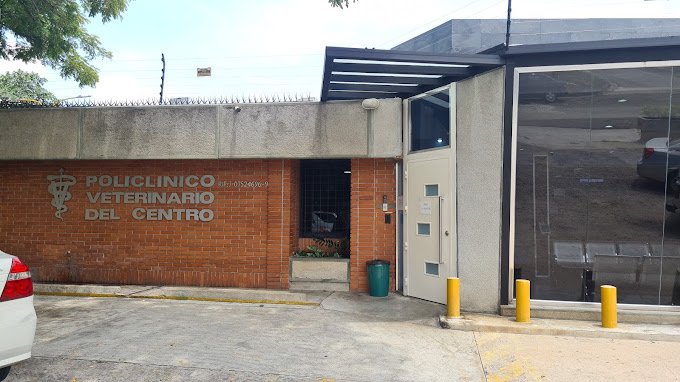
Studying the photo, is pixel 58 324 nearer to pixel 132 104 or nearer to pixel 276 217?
pixel 276 217

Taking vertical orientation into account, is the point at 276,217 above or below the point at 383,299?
above

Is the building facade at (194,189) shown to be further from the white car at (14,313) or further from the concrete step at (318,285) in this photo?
the white car at (14,313)

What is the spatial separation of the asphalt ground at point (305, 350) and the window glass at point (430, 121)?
300 centimetres

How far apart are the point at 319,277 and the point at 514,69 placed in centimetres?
530

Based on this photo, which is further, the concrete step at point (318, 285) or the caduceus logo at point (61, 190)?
the caduceus logo at point (61, 190)

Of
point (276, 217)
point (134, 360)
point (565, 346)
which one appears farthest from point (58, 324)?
point (565, 346)

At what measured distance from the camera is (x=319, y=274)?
9.68 meters

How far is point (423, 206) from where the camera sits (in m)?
8.80

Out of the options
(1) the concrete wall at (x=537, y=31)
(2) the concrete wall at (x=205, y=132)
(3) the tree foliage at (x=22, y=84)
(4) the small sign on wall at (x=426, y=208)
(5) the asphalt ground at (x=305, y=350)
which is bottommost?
(5) the asphalt ground at (x=305, y=350)

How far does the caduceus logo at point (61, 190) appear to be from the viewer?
10.4 m

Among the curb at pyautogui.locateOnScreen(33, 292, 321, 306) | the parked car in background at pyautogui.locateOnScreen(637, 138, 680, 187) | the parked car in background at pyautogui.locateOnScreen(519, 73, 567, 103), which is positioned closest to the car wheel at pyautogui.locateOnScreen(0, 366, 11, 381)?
the curb at pyautogui.locateOnScreen(33, 292, 321, 306)

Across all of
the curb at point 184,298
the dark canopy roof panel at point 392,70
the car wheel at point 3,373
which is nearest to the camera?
the car wheel at point 3,373

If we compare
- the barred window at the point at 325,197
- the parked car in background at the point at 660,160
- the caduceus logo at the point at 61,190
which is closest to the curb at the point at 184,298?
the caduceus logo at the point at 61,190

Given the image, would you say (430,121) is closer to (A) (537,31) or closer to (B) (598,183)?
(B) (598,183)
